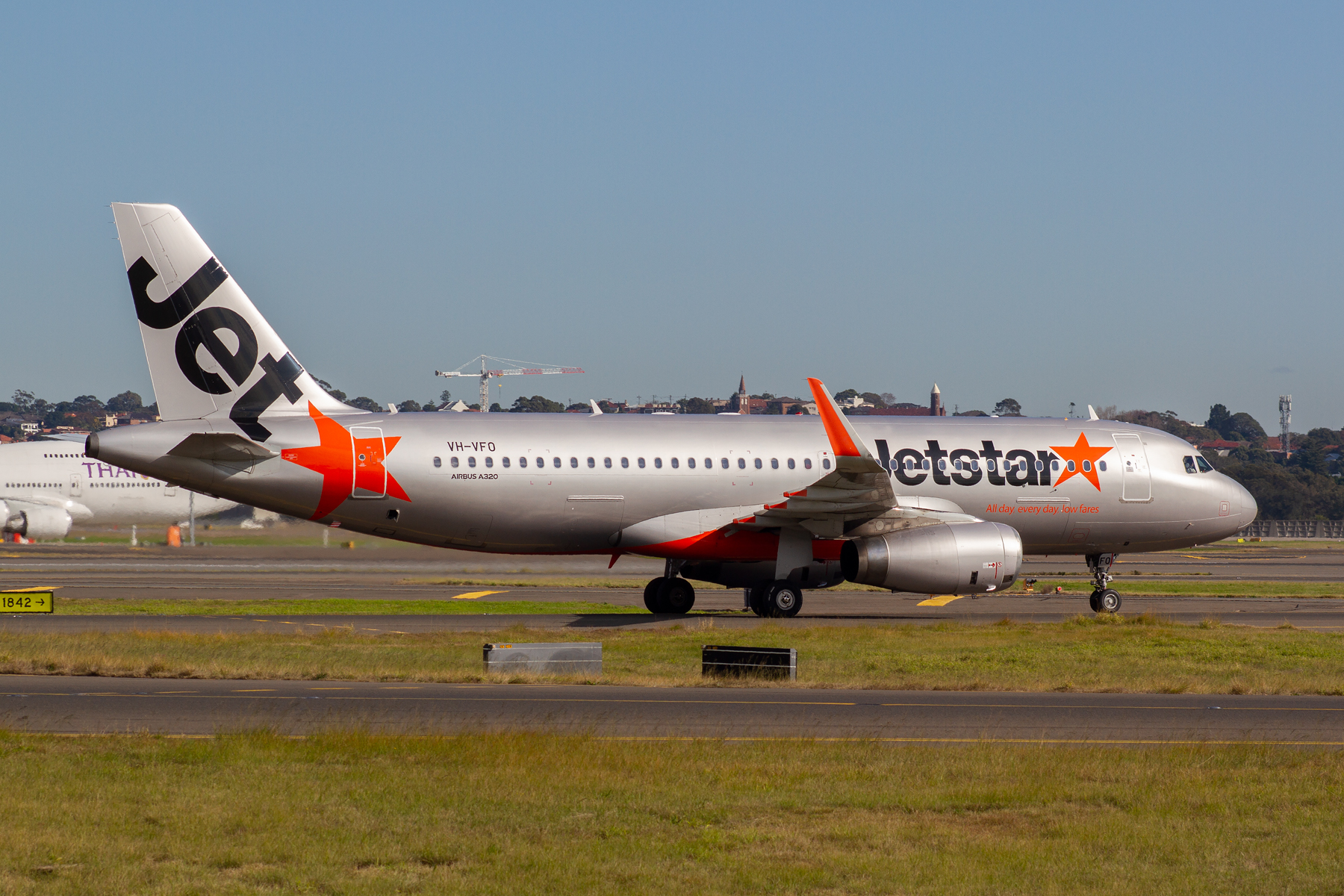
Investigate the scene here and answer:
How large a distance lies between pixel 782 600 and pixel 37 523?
63.9 meters

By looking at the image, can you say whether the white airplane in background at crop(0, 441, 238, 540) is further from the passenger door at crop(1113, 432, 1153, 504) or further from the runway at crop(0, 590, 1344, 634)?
the passenger door at crop(1113, 432, 1153, 504)

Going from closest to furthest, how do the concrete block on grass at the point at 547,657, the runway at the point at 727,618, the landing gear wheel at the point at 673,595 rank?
1. the concrete block on grass at the point at 547,657
2. the runway at the point at 727,618
3. the landing gear wheel at the point at 673,595

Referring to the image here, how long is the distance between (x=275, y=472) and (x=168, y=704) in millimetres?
12084

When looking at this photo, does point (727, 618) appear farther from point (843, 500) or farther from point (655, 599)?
point (843, 500)

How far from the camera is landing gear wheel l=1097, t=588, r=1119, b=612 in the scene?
107 feet

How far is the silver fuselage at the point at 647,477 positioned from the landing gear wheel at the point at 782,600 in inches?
78.9

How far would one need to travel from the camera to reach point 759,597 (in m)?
30.9

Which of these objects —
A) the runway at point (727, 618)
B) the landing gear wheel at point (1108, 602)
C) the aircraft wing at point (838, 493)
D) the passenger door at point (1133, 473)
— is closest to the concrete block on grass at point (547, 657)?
the runway at point (727, 618)

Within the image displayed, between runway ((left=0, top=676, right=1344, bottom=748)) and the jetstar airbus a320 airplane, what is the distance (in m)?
9.56

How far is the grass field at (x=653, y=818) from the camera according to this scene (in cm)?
865

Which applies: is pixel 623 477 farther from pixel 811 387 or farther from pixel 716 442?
pixel 811 387

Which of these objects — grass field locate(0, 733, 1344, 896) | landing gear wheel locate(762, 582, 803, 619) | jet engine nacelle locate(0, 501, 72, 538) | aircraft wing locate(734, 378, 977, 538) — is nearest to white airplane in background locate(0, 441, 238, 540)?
jet engine nacelle locate(0, 501, 72, 538)

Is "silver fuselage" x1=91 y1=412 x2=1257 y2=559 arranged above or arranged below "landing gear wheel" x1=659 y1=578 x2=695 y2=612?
above

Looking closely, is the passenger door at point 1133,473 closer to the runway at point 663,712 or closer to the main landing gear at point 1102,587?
the main landing gear at point 1102,587
